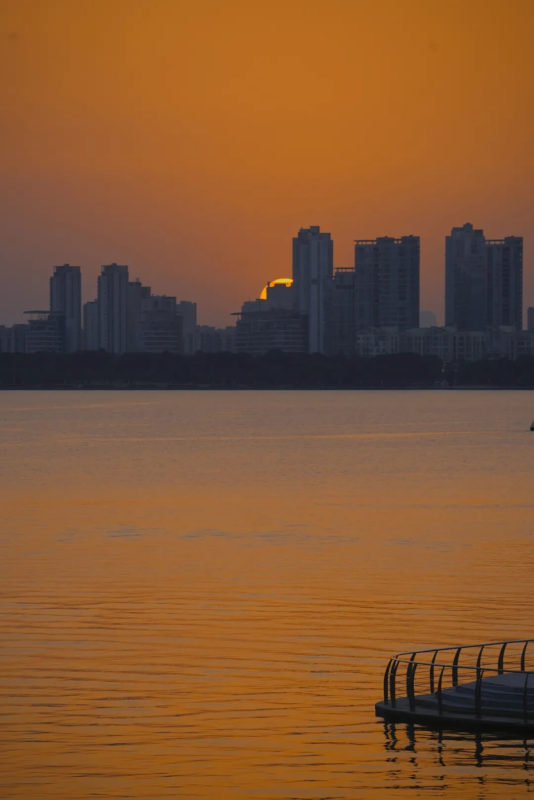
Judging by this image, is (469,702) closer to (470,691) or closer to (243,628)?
(470,691)

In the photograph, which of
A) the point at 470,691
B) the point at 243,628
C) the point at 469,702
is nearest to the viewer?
the point at 469,702

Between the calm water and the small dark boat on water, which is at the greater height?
the small dark boat on water

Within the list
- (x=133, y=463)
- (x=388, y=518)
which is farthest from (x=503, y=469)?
(x=388, y=518)

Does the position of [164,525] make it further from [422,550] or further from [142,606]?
[142,606]

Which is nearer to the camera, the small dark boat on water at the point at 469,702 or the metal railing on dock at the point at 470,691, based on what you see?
the small dark boat on water at the point at 469,702

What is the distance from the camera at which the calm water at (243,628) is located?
87.9ft

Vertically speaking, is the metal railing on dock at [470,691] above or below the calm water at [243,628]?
above

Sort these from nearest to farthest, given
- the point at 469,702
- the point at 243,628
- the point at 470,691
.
→ the point at 469,702 → the point at 470,691 → the point at 243,628

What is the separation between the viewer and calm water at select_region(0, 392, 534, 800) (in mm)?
26781

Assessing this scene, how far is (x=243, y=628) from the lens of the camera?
40.6 m

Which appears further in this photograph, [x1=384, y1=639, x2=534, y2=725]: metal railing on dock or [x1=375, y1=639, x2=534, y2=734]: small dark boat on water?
[x1=384, y1=639, x2=534, y2=725]: metal railing on dock

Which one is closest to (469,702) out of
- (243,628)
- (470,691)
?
(470,691)

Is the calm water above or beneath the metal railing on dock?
beneath

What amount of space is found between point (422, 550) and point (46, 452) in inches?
3302
